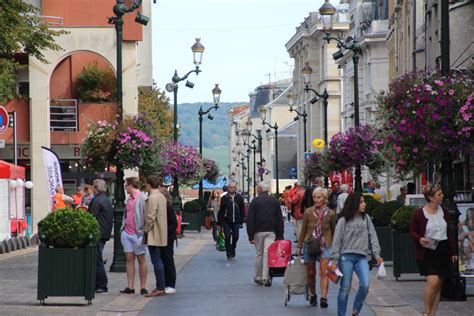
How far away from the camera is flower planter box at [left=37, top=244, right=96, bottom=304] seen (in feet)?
60.1

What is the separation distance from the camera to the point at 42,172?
165ft

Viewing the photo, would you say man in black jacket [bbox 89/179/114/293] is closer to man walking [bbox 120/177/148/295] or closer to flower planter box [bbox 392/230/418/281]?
man walking [bbox 120/177/148/295]

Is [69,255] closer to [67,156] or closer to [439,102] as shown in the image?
[439,102]

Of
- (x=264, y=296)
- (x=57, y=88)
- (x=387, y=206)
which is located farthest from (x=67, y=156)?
(x=264, y=296)

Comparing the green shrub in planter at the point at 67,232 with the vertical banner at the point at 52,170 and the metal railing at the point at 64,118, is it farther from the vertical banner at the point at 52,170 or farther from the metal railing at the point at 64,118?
the metal railing at the point at 64,118

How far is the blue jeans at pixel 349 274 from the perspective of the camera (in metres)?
15.6

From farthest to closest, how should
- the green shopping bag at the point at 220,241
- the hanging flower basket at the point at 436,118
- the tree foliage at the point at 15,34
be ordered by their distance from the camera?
1. the green shopping bag at the point at 220,241
2. the tree foliage at the point at 15,34
3. the hanging flower basket at the point at 436,118

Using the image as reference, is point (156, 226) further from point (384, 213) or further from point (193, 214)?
point (193, 214)

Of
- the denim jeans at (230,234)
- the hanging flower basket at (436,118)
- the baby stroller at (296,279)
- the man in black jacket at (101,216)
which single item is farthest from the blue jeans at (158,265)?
the denim jeans at (230,234)

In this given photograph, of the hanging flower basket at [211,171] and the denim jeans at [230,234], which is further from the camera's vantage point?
the hanging flower basket at [211,171]

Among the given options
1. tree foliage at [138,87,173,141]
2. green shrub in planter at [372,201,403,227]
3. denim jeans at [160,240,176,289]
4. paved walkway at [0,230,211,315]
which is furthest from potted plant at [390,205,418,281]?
tree foliage at [138,87,173,141]

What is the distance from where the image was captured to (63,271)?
60.2 ft

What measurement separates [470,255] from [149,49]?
172ft

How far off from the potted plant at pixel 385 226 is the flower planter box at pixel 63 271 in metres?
9.27
